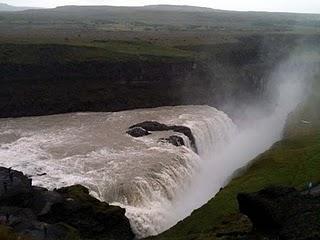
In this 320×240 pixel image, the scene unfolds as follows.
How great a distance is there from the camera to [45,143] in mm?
44062

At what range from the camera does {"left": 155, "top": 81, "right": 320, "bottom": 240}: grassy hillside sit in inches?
1010

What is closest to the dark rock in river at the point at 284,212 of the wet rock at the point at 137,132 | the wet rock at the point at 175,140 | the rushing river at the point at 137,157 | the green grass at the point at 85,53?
the rushing river at the point at 137,157

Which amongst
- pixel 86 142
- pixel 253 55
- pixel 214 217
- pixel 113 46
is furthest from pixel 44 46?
pixel 214 217

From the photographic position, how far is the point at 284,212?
19.8 m

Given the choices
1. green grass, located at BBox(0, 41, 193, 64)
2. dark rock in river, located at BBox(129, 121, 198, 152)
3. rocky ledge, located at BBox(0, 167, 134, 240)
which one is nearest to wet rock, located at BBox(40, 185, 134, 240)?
rocky ledge, located at BBox(0, 167, 134, 240)

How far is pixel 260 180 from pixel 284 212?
518 inches

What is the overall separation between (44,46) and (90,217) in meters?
42.8

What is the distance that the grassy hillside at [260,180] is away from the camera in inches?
1010

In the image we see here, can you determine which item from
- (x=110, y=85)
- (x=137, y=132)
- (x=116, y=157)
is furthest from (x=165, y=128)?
(x=110, y=85)

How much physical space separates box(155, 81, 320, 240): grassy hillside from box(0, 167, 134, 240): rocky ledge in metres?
3.49

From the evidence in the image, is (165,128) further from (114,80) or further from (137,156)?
(114,80)

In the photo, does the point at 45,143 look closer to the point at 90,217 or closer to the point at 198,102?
the point at 90,217

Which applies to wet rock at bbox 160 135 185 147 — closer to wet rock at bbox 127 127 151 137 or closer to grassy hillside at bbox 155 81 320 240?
wet rock at bbox 127 127 151 137

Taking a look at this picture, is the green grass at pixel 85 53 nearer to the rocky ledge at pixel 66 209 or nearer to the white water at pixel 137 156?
the white water at pixel 137 156
